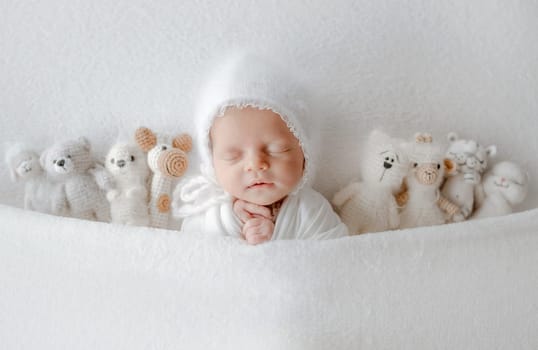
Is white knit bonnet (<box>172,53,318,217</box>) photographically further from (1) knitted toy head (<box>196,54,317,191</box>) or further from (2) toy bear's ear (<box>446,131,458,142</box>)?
(2) toy bear's ear (<box>446,131,458,142</box>)

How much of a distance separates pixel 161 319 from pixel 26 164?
1.78ft

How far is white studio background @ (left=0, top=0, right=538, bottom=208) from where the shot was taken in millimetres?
1355

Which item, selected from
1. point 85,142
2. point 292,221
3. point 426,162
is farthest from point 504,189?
point 85,142

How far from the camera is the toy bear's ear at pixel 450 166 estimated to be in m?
1.30

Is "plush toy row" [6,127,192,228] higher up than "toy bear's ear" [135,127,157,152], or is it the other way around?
"toy bear's ear" [135,127,157,152]

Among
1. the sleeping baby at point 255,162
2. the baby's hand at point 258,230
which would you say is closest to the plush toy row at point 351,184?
the sleeping baby at point 255,162

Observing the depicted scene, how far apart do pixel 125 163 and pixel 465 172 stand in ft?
2.79

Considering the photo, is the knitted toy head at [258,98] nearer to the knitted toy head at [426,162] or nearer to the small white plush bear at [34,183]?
the knitted toy head at [426,162]

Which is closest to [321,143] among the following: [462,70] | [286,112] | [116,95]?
[286,112]

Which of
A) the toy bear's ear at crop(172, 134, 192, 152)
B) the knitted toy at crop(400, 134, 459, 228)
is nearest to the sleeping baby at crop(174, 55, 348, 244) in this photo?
the toy bear's ear at crop(172, 134, 192, 152)

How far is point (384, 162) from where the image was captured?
1.26 meters

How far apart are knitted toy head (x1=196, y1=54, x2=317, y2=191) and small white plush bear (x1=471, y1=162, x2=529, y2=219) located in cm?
49

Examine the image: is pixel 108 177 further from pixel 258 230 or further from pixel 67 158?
pixel 258 230

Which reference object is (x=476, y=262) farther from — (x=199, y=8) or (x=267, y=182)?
(x=199, y=8)
